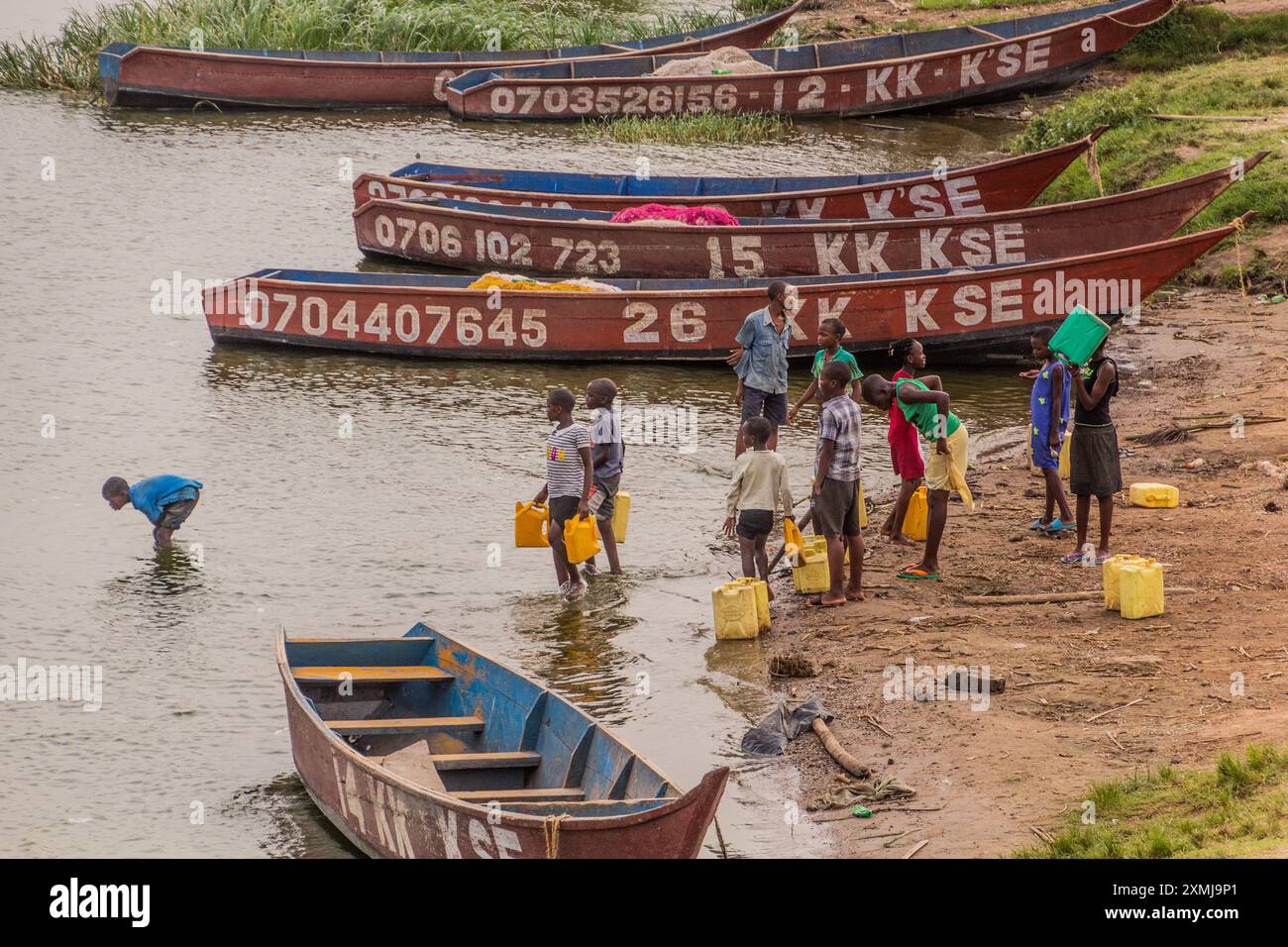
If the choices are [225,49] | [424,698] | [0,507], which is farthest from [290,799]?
[225,49]

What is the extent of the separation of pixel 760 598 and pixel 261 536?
15.9 feet

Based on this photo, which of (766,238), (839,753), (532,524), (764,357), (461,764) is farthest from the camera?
(766,238)

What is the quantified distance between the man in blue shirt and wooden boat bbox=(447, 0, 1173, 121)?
55.0ft

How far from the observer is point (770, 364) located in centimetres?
1330

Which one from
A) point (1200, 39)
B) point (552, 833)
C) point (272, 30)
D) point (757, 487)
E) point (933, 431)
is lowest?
point (552, 833)

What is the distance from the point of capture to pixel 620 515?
41.8 ft

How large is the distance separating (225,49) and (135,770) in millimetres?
24367

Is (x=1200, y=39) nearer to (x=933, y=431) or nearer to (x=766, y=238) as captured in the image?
(x=766, y=238)

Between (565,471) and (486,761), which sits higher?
(565,471)

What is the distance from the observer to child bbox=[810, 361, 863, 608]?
1107 centimetres

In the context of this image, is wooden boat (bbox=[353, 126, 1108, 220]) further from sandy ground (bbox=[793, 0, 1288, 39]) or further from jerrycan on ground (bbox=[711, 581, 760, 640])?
sandy ground (bbox=[793, 0, 1288, 39])

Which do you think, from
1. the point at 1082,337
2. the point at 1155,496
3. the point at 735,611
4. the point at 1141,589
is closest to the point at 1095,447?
the point at 1082,337

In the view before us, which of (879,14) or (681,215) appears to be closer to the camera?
(681,215)
